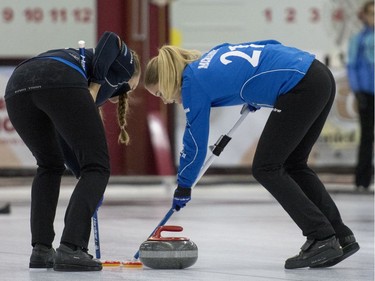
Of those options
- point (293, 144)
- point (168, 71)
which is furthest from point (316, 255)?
point (168, 71)

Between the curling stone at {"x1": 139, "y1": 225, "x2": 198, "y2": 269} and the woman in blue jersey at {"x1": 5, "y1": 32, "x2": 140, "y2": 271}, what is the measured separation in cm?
29

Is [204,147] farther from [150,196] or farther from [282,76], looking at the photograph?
[150,196]

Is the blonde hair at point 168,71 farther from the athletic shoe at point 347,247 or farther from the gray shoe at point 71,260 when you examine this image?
the athletic shoe at point 347,247

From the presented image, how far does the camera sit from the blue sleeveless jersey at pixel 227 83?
6061mm

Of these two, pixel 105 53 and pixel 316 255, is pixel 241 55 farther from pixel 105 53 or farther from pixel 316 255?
pixel 316 255

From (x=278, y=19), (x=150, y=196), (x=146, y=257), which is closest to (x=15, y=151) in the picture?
(x=150, y=196)

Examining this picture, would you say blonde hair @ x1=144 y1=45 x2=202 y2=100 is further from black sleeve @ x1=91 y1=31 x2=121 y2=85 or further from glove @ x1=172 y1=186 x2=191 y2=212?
glove @ x1=172 y1=186 x2=191 y2=212

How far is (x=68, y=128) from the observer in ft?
19.4

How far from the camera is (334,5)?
1430cm

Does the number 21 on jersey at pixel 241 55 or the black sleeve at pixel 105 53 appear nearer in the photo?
the black sleeve at pixel 105 53

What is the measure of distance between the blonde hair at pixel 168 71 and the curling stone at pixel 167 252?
28.5 inches

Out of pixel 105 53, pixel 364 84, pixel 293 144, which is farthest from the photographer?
pixel 364 84

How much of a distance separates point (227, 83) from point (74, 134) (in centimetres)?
84

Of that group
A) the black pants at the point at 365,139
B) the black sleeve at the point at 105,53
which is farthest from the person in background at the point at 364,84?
the black sleeve at the point at 105,53
